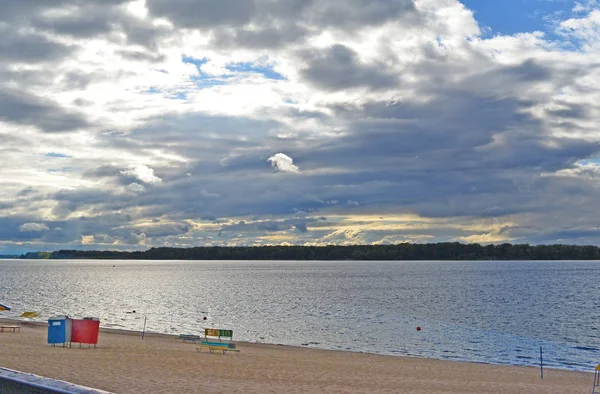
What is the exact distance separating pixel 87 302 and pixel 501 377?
6756cm

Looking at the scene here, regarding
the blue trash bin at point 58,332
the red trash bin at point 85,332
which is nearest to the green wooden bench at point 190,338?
the red trash bin at point 85,332

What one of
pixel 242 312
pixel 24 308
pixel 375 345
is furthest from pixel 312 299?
pixel 375 345

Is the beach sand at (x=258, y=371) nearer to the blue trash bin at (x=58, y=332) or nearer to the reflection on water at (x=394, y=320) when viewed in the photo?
the blue trash bin at (x=58, y=332)

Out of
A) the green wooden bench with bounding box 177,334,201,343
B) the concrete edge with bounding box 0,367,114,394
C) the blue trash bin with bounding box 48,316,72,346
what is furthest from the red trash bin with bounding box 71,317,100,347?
the concrete edge with bounding box 0,367,114,394

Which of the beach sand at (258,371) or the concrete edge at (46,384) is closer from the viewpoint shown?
the concrete edge at (46,384)

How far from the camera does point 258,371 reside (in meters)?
25.9

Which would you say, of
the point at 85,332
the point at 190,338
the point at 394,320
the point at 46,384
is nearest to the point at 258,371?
the point at 85,332

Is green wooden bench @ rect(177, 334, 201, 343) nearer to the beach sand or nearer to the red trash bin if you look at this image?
the beach sand

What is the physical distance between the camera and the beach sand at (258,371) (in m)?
20.9

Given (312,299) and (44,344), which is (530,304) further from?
(44,344)

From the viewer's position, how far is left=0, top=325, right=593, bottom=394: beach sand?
2088cm

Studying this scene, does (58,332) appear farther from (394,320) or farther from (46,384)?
(394,320)

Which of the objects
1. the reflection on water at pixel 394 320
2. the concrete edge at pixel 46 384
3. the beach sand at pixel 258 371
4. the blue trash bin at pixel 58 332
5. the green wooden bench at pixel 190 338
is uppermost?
the concrete edge at pixel 46 384

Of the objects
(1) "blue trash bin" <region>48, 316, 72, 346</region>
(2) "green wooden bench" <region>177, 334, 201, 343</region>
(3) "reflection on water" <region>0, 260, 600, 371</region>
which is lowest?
(3) "reflection on water" <region>0, 260, 600, 371</region>
